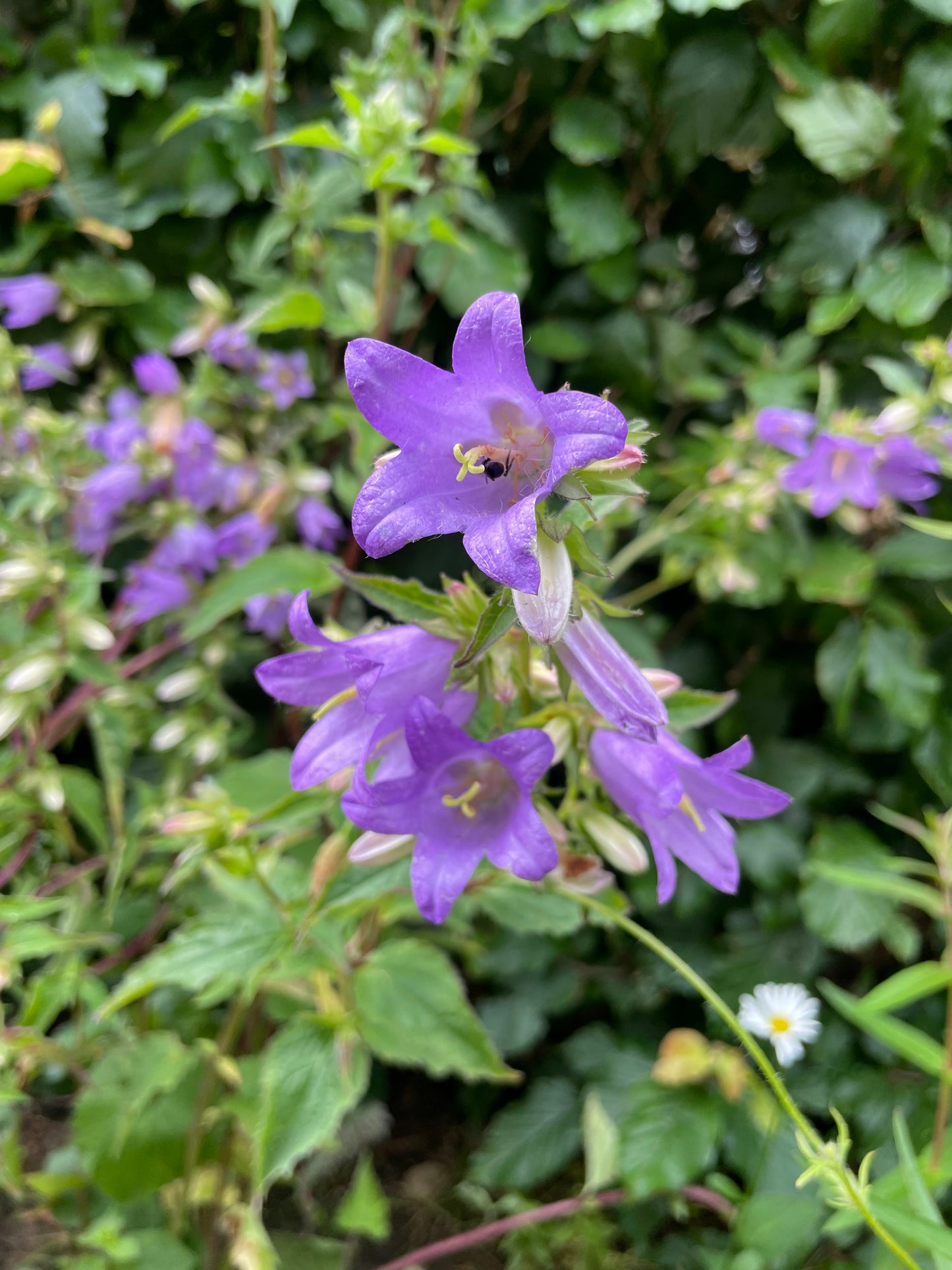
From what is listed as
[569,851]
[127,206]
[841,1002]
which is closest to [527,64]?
[127,206]

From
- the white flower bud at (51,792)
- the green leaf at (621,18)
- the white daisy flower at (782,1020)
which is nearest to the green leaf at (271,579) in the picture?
the white flower bud at (51,792)

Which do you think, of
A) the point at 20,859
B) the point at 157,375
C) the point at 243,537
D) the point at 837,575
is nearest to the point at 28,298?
the point at 157,375

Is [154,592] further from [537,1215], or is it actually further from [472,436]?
[537,1215]

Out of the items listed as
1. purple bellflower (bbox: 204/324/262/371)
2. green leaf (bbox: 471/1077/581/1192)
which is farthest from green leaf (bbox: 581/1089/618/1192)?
purple bellflower (bbox: 204/324/262/371)

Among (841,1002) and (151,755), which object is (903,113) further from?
(151,755)

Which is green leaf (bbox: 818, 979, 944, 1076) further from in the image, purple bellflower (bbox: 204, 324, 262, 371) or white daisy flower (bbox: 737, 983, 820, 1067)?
purple bellflower (bbox: 204, 324, 262, 371)

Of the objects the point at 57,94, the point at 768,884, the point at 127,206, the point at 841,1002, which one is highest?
the point at 57,94

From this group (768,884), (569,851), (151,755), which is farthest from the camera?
(151,755)
